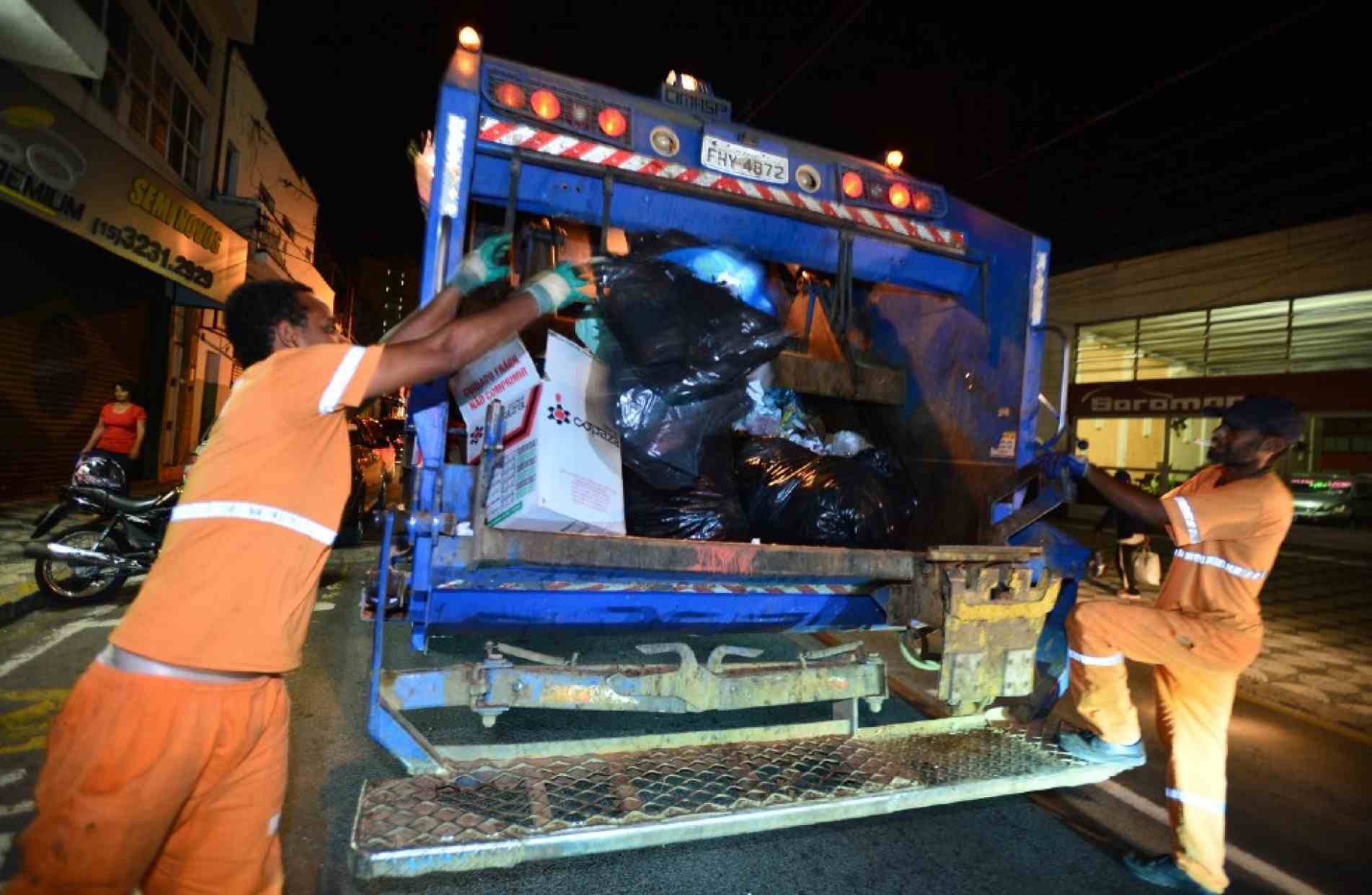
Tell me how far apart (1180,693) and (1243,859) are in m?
0.78

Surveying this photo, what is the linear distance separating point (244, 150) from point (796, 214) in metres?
16.1

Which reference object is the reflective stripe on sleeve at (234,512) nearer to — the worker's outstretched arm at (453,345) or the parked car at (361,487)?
the worker's outstretched arm at (453,345)

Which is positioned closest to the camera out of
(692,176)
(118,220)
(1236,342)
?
(692,176)

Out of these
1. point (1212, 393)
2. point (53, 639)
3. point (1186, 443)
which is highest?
point (1212, 393)

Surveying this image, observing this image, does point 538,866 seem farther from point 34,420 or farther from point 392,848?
point 34,420

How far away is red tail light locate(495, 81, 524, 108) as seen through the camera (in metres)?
2.46

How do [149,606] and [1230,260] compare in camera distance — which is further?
[1230,260]

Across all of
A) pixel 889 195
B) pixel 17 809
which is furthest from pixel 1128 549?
pixel 17 809

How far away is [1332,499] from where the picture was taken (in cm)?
1299

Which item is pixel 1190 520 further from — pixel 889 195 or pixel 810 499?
pixel 889 195

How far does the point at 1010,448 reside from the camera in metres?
3.24

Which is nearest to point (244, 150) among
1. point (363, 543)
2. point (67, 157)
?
point (67, 157)

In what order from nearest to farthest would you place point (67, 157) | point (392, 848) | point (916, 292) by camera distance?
1. point (392, 848)
2. point (916, 292)
3. point (67, 157)

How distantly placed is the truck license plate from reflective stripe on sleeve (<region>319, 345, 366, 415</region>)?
1.76 m
